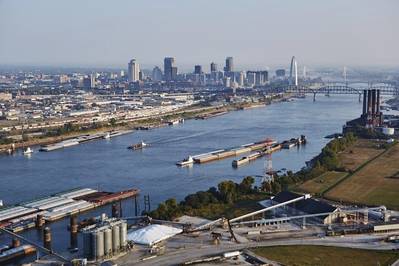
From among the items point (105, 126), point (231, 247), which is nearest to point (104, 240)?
point (231, 247)

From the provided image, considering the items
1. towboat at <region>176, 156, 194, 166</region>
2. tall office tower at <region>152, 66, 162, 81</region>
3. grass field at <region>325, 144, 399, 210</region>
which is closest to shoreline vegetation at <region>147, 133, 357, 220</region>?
grass field at <region>325, 144, 399, 210</region>

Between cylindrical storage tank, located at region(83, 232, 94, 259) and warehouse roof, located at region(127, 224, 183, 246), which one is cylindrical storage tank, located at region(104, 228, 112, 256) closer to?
cylindrical storage tank, located at region(83, 232, 94, 259)

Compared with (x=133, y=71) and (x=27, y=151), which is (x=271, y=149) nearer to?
(x=27, y=151)

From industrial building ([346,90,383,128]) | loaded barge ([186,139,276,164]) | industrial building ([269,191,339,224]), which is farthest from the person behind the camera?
industrial building ([346,90,383,128])

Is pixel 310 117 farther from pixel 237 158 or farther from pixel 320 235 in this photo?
pixel 320 235

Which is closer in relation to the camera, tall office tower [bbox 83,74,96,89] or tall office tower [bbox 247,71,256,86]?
tall office tower [bbox 83,74,96,89]

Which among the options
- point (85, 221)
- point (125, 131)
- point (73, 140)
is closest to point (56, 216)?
point (85, 221)
